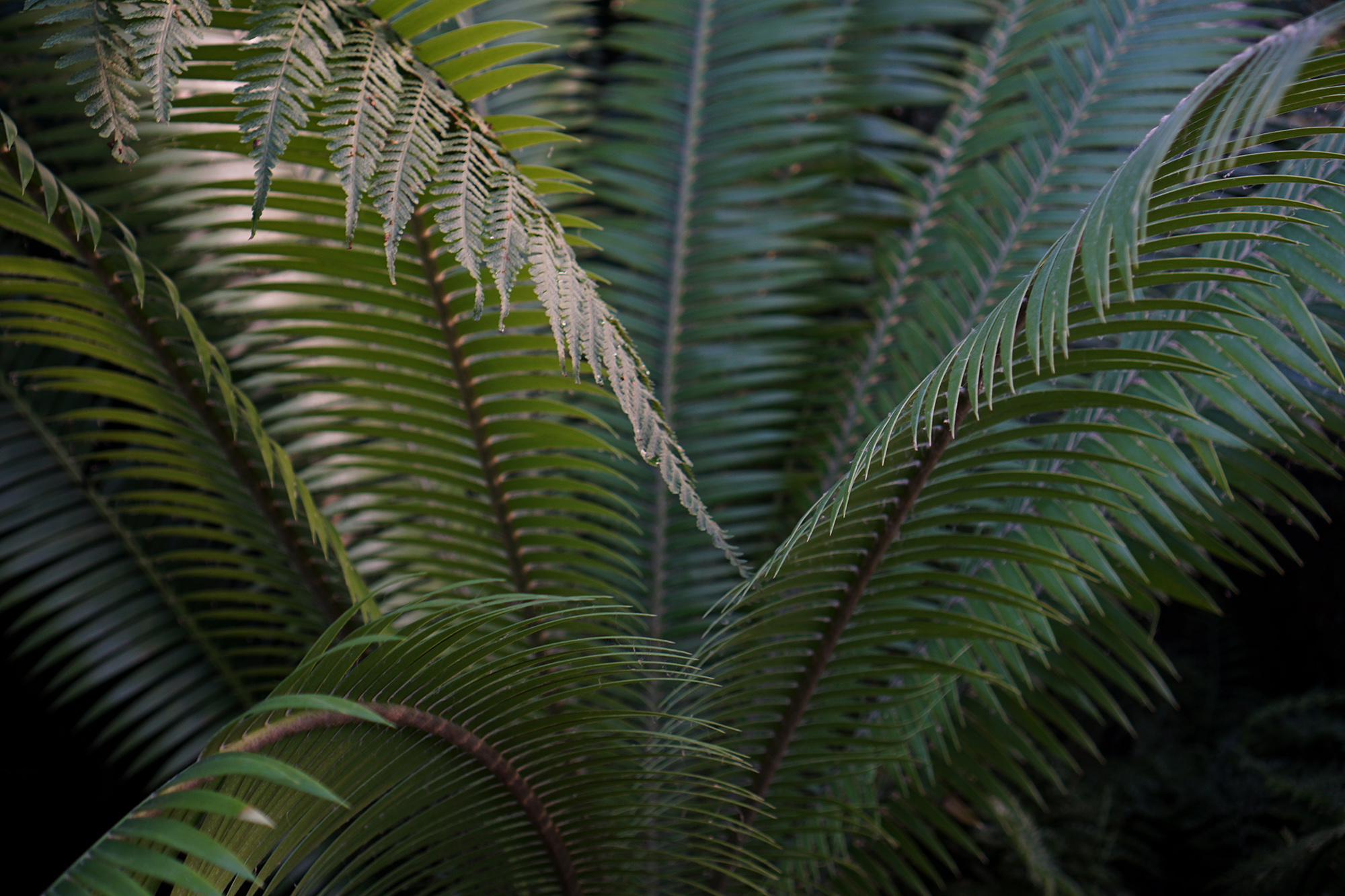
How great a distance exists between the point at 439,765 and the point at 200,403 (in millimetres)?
497

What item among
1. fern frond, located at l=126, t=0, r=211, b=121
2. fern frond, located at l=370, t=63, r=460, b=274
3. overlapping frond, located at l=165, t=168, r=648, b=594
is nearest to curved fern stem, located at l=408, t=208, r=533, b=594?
overlapping frond, located at l=165, t=168, r=648, b=594

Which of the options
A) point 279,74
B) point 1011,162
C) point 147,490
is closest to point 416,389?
point 147,490

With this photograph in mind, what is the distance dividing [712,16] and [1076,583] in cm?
110

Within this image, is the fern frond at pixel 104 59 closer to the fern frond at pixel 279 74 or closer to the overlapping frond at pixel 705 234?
the fern frond at pixel 279 74

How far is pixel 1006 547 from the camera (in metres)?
0.82

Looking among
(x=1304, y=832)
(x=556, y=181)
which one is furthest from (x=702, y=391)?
(x=1304, y=832)

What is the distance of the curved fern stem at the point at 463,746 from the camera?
1.84ft

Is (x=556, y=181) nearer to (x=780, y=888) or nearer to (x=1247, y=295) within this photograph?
(x=1247, y=295)

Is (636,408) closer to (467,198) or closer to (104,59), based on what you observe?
(467,198)

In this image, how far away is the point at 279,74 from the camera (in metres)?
0.62

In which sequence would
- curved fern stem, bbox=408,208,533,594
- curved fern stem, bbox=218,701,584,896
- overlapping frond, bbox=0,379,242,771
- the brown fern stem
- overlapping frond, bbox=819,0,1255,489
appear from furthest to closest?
overlapping frond, bbox=819,0,1255,489 → overlapping frond, bbox=0,379,242,771 → curved fern stem, bbox=408,208,533,594 → the brown fern stem → curved fern stem, bbox=218,701,584,896

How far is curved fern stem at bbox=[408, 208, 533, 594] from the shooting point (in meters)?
0.92

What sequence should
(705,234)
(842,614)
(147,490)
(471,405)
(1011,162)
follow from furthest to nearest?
(705,234)
(1011,162)
(147,490)
(471,405)
(842,614)

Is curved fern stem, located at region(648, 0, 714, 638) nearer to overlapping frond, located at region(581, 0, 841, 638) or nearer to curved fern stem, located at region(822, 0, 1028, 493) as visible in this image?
overlapping frond, located at region(581, 0, 841, 638)
